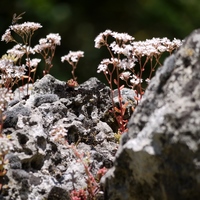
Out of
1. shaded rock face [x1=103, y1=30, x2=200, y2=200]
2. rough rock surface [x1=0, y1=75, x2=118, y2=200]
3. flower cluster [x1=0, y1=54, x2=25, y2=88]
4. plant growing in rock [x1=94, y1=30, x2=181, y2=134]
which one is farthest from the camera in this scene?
flower cluster [x1=0, y1=54, x2=25, y2=88]

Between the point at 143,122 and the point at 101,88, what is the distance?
0.95 meters

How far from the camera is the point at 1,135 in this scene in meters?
2.28

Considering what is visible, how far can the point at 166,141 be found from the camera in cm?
189

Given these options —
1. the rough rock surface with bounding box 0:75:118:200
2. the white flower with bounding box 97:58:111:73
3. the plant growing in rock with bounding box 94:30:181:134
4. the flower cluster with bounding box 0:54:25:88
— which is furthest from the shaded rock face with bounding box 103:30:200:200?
the flower cluster with bounding box 0:54:25:88

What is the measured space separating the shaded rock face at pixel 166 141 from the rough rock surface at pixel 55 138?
0.97 ft

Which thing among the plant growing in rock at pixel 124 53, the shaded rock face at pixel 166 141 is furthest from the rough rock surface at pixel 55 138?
the shaded rock face at pixel 166 141

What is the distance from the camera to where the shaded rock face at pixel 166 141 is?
186cm

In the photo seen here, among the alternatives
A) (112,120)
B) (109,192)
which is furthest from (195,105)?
(112,120)

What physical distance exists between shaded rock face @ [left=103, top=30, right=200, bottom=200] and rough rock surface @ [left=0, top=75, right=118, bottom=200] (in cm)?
30

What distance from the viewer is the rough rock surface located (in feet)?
7.39

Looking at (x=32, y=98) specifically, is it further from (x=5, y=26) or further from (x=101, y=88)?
(x=5, y=26)

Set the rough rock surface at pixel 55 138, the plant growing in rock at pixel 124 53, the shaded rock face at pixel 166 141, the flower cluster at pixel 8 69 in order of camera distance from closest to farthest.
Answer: the shaded rock face at pixel 166 141 → the rough rock surface at pixel 55 138 → the plant growing in rock at pixel 124 53 → the flower cluster at pixel 8 69

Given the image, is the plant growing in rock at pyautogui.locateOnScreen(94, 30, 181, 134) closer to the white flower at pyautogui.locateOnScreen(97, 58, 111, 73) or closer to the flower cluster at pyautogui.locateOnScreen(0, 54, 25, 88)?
the white flower at pyautogui.locateOnScreen(97, 58, 111, 73)

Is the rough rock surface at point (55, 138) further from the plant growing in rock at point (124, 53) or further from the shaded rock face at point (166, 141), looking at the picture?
the shaded rock face at point (166, 141)
